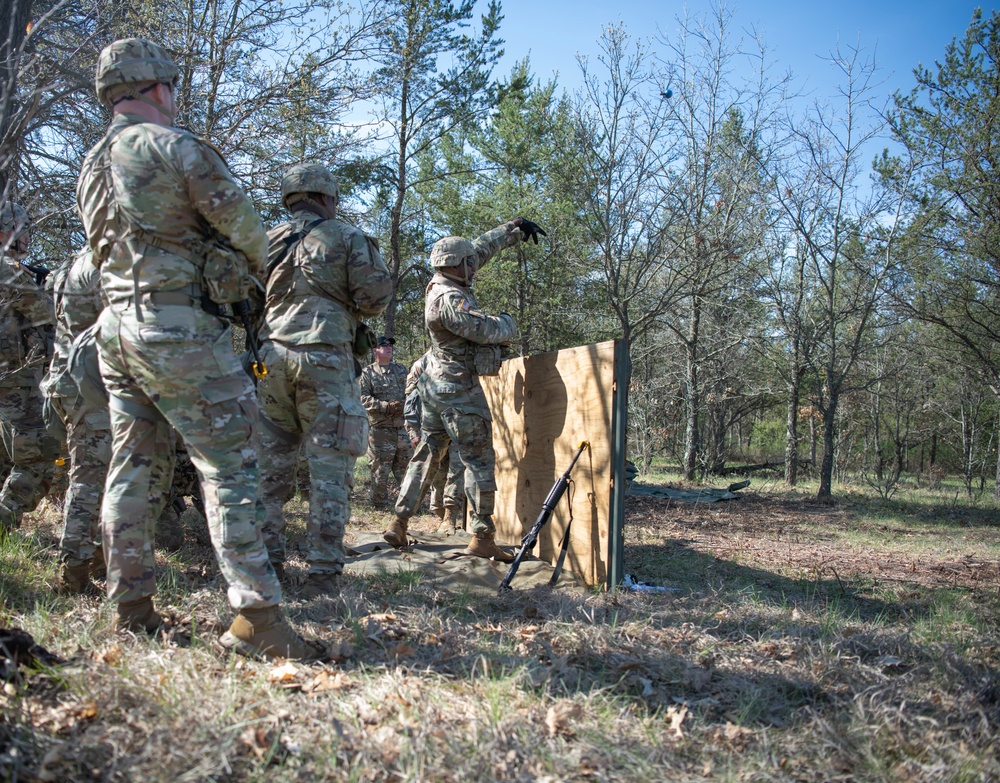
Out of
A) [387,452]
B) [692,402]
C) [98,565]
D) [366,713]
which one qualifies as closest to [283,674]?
[366,713]

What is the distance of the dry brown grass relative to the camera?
202 cm

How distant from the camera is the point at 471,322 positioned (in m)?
5.16

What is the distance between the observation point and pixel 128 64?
2.84 meters

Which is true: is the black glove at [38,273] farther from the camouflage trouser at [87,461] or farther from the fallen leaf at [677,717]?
the fallen leaf at [677,717]

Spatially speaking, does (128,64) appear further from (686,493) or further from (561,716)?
(686,493)

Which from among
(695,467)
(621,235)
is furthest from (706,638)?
(695,467)

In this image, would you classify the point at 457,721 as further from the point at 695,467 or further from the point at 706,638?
the point at 695,467

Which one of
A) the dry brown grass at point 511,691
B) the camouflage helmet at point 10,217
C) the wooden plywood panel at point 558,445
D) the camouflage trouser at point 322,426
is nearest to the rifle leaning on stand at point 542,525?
the wooden plywood panel at point 558,445

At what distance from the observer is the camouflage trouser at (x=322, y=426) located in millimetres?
3820

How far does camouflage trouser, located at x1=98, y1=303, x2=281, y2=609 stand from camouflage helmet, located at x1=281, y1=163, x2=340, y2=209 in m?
1.51

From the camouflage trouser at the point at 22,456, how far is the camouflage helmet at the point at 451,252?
2.91 meters

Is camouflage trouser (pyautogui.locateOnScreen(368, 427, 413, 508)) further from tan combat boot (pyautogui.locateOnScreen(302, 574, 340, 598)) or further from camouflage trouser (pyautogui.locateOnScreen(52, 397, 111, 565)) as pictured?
camouflage trouser (pyautogui.locateOnScreen(52, 397, 111, 565))

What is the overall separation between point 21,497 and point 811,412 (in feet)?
72.0

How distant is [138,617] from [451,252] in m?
3.37
